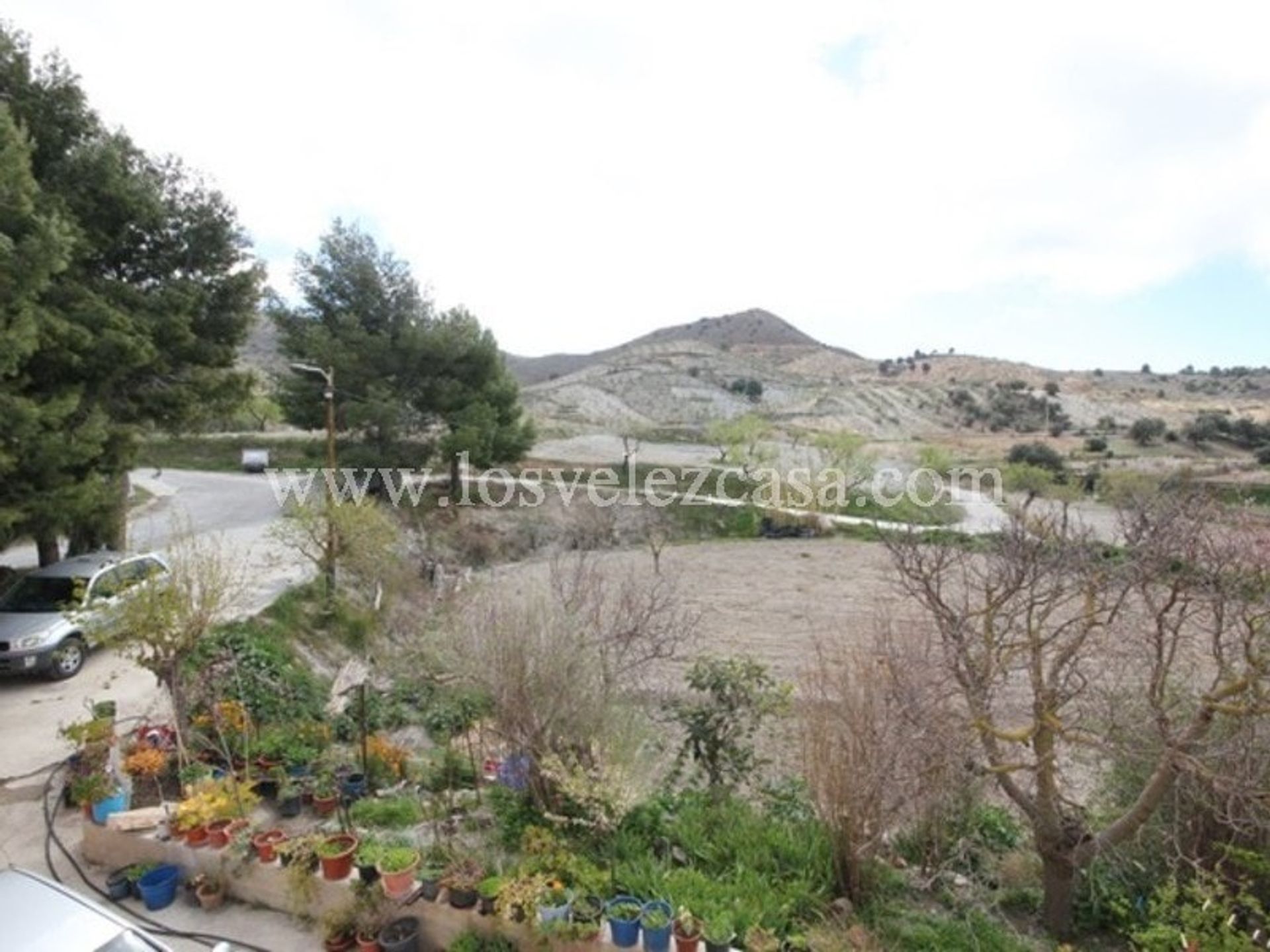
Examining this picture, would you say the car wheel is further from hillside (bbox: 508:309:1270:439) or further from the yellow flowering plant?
hillside (bbox: 508:309:1270:439)

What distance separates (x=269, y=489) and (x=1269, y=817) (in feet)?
110

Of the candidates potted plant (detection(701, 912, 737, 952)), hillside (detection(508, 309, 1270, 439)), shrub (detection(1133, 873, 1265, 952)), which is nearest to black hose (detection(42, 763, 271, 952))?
potted plant (detection(701, 912, 737, 952))

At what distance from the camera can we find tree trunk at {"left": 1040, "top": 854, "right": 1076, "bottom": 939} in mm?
6365

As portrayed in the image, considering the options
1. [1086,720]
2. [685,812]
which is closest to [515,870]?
[685,812]

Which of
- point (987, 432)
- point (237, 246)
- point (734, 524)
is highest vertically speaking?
point (237, 246)

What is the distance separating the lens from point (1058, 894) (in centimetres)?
645

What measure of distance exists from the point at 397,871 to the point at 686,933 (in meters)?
2.56

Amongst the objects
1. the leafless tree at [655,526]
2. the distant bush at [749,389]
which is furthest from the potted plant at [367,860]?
the distant bush at [749,389]

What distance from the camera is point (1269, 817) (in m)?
6.12

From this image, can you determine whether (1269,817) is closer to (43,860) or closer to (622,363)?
(43,860)

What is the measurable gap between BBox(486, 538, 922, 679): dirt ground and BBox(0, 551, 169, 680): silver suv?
21.7 ft

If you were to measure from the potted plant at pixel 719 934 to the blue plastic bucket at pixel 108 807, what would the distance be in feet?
20.4

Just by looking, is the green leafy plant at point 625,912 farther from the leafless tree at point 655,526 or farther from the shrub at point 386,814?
the leafless tree at point 655,526

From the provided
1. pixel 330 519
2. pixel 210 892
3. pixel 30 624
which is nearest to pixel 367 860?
pixel 210 892
